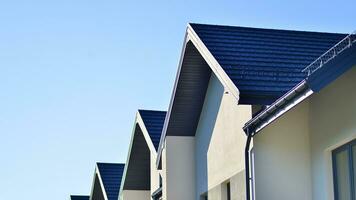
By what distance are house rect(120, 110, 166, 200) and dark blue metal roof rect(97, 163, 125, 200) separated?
141 inches

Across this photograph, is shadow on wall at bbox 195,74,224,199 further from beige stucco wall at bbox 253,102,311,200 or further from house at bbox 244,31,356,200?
house at bbox 244,31,356,200

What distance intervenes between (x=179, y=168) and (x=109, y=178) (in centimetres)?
1270

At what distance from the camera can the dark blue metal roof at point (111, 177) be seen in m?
32.4

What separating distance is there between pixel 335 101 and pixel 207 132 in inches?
260

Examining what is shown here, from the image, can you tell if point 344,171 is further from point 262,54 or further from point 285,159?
point 262,54

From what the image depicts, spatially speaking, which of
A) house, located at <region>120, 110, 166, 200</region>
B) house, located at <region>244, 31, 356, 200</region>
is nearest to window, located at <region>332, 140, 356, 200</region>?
house, located at <region>244, 31, 356, 200</region>

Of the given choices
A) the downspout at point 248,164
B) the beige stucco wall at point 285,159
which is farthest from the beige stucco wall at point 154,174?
the beige stucco wall at point 285,159

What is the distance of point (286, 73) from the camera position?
15844mm

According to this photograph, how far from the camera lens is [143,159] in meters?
27.6

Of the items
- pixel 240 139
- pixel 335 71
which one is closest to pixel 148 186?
pixel 240 139

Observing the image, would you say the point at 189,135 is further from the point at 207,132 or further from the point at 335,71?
the point at 335,71

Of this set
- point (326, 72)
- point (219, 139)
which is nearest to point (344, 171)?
point (326, 72)

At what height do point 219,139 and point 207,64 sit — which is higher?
point 207,64

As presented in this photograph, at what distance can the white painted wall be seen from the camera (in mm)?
16484
